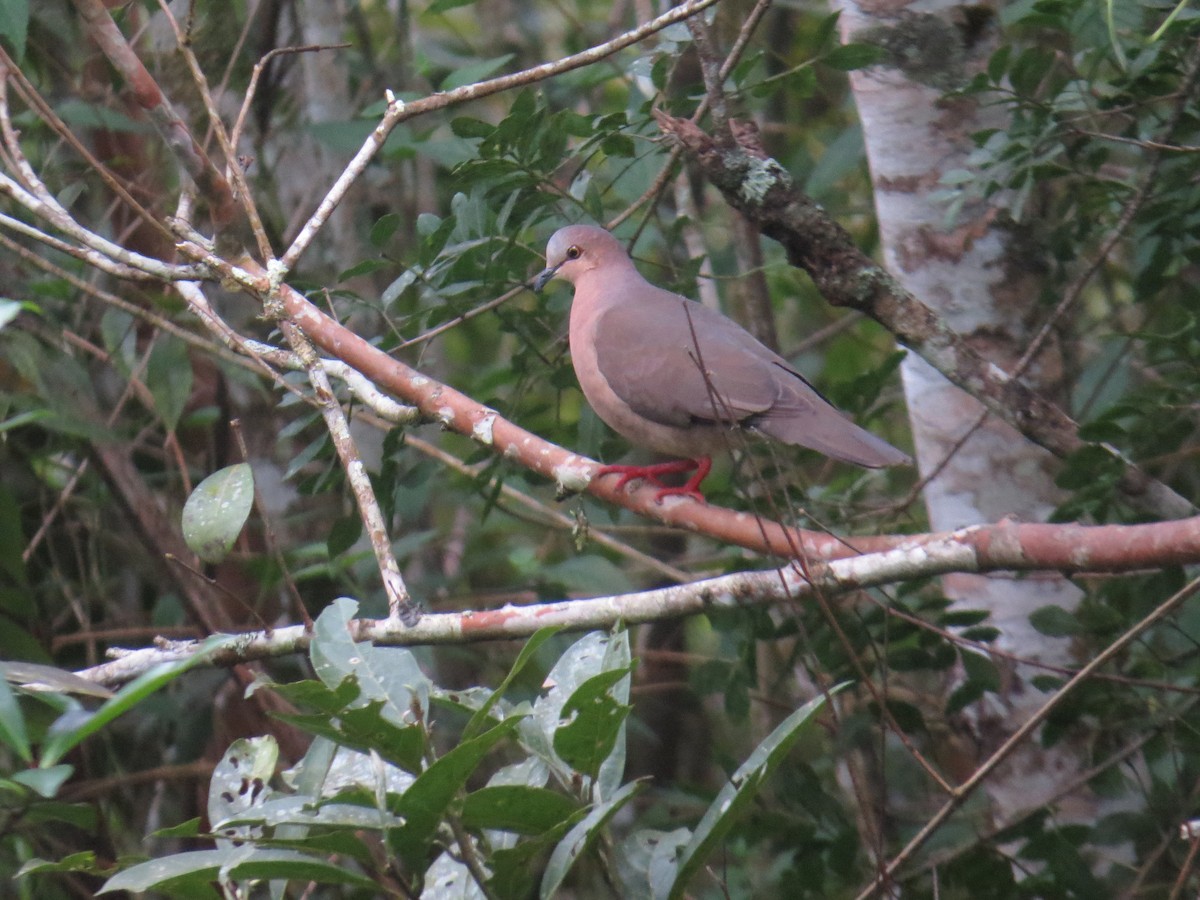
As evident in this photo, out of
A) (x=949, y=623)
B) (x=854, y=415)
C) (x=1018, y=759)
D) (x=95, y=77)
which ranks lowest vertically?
(x=1018, y=759)

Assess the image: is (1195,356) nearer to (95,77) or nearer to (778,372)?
(778,372)

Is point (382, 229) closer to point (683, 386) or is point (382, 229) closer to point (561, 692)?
point (683, 386)

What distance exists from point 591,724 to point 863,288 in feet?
4.16

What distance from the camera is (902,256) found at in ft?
10.9

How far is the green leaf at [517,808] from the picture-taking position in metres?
1.72

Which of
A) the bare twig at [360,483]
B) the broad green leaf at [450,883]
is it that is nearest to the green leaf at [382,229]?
the bare twig at [360,483]

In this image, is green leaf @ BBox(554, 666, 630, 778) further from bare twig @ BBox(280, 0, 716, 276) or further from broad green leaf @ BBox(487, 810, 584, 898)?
bare twig @ BBox(280, 0, 716, 276)

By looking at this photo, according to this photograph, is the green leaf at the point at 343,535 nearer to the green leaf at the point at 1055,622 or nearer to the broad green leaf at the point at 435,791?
the broad green leaf at the point at 435,791

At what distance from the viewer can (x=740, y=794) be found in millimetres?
1780

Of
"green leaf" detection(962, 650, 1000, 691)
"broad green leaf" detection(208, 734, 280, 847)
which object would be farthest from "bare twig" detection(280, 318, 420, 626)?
"green leaf" detection(962, 650, 1000, 691)

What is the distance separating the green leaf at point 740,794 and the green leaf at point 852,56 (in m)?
1.54

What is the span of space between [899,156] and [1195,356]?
36.1 inches

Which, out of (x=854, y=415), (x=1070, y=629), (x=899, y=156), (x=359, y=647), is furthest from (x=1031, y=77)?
(x=359, y=647)

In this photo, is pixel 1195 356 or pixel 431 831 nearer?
pixel 431 831
